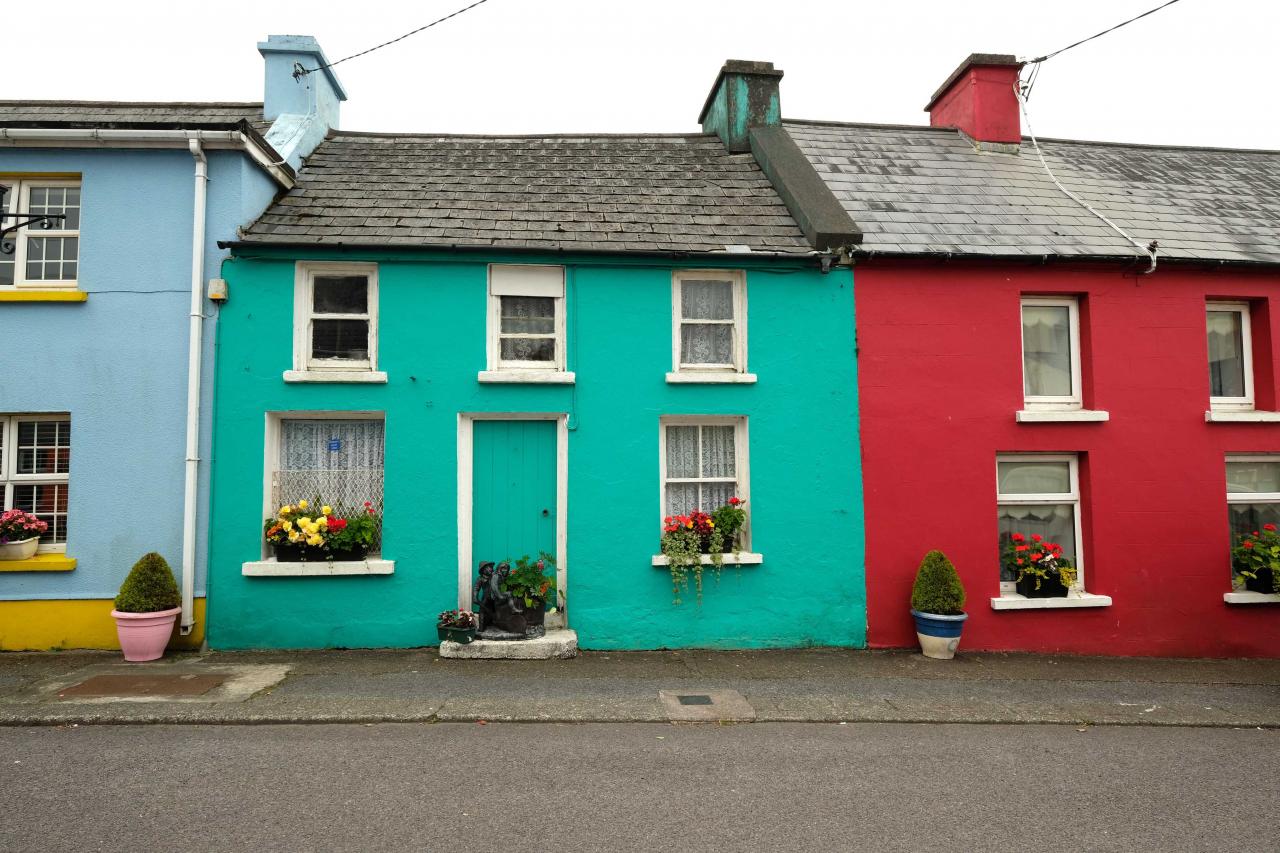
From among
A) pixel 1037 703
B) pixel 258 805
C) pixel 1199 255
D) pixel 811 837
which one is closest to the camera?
pixel 811 837

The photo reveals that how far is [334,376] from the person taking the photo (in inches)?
350

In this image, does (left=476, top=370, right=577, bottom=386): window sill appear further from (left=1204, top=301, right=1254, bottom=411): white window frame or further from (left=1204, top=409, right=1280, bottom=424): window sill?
(left=1204, top=301, right=1254, bottom=411): white window frame

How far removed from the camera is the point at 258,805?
475cm

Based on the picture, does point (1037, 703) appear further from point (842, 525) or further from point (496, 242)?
point (496, 242)

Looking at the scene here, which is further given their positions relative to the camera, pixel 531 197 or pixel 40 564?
pixel 531 197

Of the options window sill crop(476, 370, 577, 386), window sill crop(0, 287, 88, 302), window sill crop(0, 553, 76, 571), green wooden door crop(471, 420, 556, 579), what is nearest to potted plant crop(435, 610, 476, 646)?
green wooden door crop(471, 420, 556, 579)

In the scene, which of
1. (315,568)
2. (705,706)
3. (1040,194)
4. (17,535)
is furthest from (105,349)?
(1040,194)

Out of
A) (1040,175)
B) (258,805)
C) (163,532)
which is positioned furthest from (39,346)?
(1040,175)

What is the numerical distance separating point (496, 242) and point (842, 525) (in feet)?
17.5

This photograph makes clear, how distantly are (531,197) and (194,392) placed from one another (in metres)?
4.73

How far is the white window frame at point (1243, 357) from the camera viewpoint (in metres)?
10.1

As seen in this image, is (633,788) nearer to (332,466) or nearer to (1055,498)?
(332,466)

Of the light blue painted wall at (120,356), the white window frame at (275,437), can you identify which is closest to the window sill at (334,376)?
the white window frame at (275,437)

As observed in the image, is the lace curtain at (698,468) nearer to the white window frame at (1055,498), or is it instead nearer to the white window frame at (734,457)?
the white window frame at (734,457)
